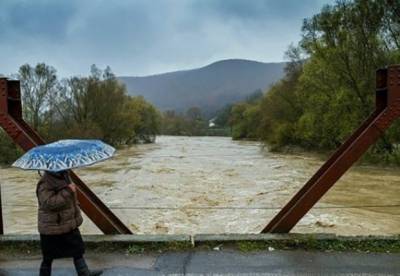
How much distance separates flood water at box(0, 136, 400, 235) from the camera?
12180mm

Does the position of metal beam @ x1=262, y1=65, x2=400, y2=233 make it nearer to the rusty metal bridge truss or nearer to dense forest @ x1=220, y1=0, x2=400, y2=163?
the rusty metal bridge truss

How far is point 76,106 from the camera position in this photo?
172ft

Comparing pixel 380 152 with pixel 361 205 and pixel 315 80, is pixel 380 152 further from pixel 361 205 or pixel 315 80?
pixel 361 205

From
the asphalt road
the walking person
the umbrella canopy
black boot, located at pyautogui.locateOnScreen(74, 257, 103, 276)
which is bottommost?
the asphalt road

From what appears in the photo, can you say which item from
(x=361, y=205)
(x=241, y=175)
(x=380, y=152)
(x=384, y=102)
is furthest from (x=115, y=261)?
(x=380, y=152)

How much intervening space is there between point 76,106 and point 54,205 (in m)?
50.5

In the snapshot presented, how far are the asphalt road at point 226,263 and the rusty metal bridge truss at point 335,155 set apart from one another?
20.5 inches

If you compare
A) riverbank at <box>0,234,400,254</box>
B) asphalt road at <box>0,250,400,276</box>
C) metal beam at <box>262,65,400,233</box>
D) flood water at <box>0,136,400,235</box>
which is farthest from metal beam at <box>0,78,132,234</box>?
flood water at <box>0,136,400,235</box>

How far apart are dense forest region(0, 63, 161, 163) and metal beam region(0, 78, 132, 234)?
36557 millimetres

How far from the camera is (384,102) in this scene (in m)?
5.08

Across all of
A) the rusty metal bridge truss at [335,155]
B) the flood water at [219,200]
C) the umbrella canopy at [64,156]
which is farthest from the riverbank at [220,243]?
the flood water at [219,200]

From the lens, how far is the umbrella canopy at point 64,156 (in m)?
3.79

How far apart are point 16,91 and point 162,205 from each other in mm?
10927

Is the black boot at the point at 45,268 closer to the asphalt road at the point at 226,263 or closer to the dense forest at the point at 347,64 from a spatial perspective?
the asphalt road at the point at 226,263
